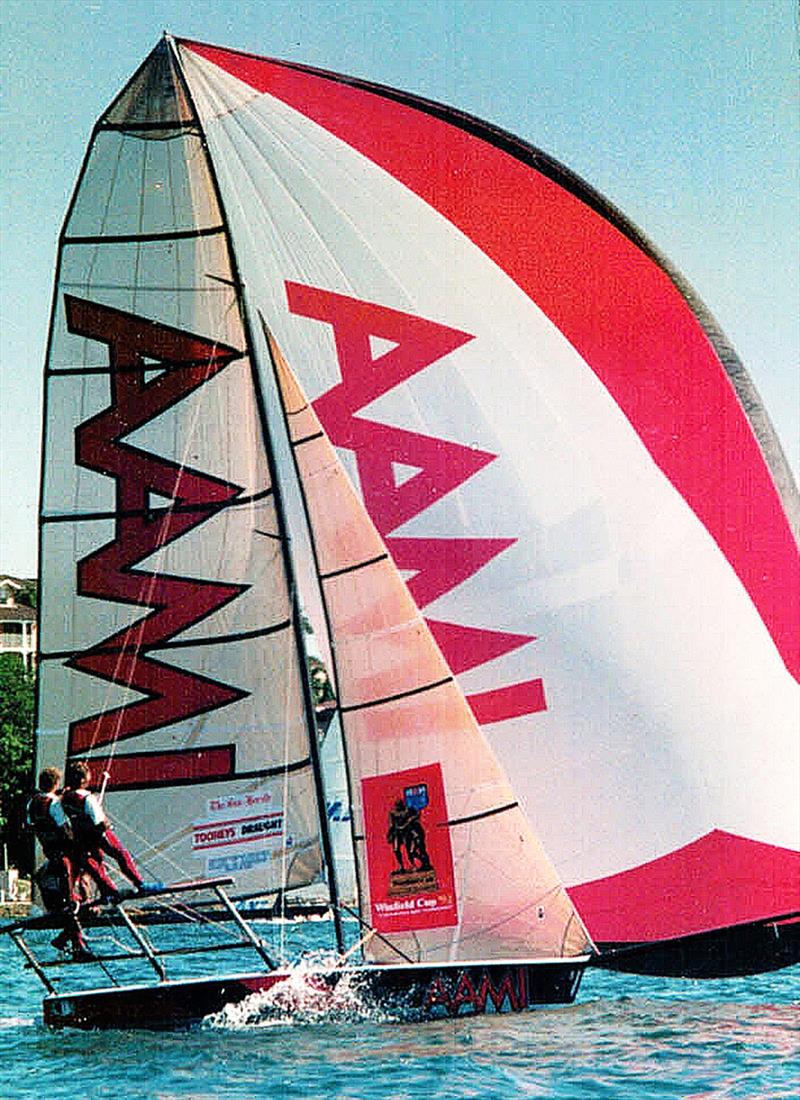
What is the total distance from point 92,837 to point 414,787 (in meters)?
2.21

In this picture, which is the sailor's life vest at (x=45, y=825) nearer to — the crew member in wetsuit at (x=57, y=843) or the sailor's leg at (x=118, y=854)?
the crew member in wetsuit at (x=57, y=843)

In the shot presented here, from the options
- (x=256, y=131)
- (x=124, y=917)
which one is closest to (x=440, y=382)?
(x=256, y=131)

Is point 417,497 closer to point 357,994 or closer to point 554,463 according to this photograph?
point 554,463

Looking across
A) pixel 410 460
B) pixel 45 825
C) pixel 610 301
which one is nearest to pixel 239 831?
pixel 45 825

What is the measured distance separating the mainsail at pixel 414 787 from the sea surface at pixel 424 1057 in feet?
2.37

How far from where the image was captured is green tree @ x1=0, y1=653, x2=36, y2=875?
41.3 metres

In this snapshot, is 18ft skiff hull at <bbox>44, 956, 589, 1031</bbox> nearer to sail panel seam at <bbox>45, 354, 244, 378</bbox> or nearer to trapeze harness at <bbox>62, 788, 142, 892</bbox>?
trapeze harness at <bbox>62, 788, 142, 892</bbox>

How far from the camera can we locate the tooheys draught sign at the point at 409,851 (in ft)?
39.2

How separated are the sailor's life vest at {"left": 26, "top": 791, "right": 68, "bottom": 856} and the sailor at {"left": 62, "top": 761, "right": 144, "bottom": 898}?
106 millimetres

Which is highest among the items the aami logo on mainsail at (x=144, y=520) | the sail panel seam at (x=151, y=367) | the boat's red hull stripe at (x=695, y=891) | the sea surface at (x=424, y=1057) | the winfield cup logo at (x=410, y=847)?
the sail panel seam at (x=151, y=367)

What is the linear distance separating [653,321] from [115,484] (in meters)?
4.33

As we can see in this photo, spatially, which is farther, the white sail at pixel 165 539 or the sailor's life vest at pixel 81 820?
the white sail at pixel 165 539

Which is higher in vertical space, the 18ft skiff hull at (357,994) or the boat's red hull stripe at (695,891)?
the boat's red hull stripe at (695,891)

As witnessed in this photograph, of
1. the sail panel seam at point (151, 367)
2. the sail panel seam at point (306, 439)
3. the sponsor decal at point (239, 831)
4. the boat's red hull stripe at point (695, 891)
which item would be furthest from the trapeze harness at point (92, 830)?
the boat's red hull stripe at point (695, 891)
